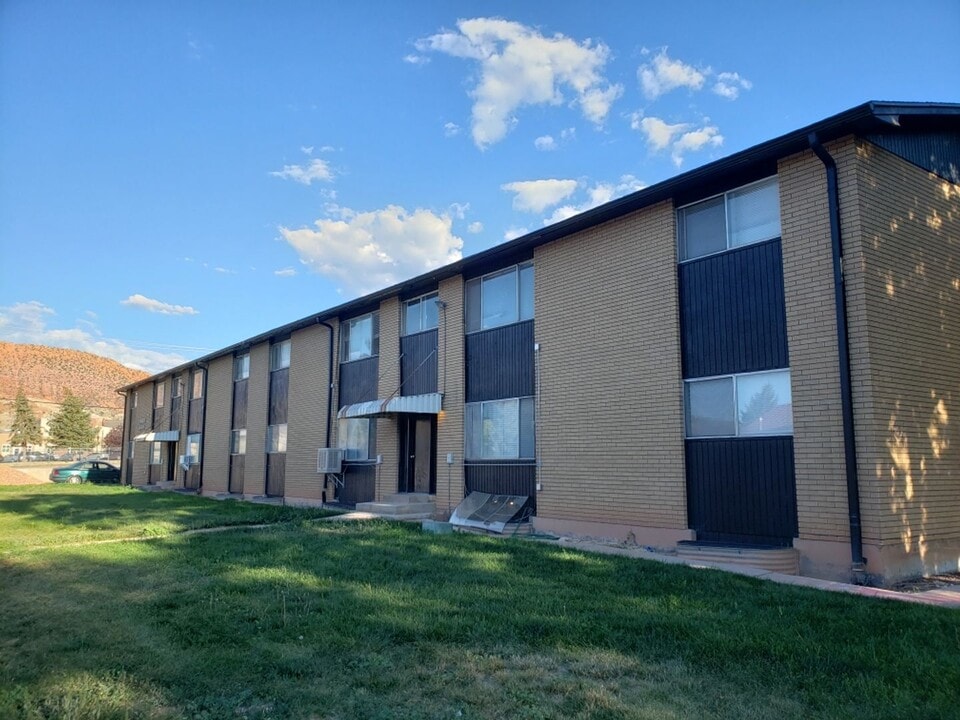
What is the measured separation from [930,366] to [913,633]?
539cm

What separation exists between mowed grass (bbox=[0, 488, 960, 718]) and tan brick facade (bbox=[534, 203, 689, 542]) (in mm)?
2652

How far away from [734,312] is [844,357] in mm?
1949

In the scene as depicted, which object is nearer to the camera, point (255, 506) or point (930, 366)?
point (930, 366)

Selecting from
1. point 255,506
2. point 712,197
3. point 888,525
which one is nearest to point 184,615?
point 888,525

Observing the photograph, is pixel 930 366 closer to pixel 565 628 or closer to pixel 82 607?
pixel 565 628

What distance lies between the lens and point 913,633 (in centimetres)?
596

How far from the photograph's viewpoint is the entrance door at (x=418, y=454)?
17.8 metres

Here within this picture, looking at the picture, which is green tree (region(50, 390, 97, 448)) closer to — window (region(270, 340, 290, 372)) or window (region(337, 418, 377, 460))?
window (region(270, 340, 290, 372))

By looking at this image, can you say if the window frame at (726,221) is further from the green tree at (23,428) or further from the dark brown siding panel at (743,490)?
the green tree at (23,428)

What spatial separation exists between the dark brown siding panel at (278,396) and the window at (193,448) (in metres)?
7.74

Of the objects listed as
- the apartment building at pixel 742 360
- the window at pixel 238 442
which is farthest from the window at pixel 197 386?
the apartment building at pixel 742 360

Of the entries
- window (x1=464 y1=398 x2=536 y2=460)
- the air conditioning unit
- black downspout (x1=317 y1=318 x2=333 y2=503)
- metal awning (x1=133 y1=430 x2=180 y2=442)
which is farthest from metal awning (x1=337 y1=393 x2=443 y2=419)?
metal awning (x1=133 y1=430 x2=180 y2=442)

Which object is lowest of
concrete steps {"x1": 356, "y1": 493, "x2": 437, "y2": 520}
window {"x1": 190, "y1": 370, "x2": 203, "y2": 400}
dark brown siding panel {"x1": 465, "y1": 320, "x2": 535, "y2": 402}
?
concrete steps {"x1": 356, "y1": 493, "x2": 437, "y2": 520}

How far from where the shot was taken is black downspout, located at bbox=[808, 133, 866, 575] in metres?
8.77
